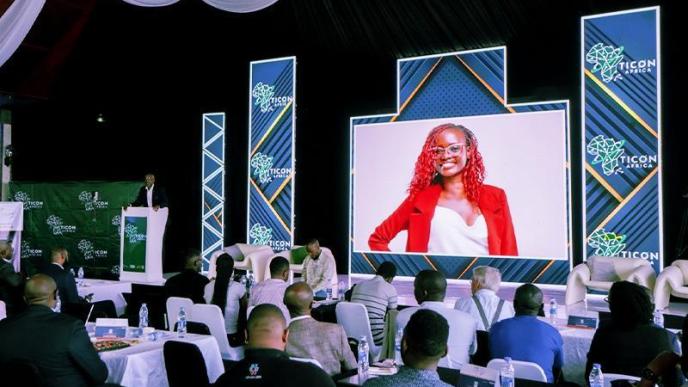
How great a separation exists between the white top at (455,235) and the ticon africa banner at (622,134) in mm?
1603

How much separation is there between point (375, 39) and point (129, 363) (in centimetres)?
774

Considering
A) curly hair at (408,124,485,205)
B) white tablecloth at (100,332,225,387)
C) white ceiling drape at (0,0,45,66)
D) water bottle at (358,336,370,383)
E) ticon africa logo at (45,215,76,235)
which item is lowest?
white tablecloth at (100,332,225,387)

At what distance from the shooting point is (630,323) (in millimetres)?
3084

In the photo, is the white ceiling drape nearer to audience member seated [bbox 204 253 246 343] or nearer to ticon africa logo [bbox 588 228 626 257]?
audience member seated [bbox 204 253 246 343]

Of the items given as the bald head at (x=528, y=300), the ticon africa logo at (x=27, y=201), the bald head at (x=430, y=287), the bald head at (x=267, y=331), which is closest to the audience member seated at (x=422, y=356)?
the bald head at (x=267, y=331)

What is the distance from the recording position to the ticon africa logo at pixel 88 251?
37.9 ft

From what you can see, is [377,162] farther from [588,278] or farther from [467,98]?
[588,278]

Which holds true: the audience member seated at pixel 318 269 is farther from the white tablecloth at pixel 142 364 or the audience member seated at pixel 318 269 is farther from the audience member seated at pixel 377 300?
the white tablecloth at pixel 142 364

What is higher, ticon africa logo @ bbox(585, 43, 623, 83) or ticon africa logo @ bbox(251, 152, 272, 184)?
ticon africa logo @ bbox(585, 43, 623, 83)

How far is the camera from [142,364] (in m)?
3.70

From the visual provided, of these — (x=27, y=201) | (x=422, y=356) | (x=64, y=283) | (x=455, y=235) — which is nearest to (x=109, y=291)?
(x=64, y=283)

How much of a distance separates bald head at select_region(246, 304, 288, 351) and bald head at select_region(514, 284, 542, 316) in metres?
1.66

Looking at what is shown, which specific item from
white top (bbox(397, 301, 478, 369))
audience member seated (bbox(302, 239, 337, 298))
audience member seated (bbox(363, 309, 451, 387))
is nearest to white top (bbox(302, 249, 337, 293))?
audience member seated (bbox(302, 239, 337, 298))

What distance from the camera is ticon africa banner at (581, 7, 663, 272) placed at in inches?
333
